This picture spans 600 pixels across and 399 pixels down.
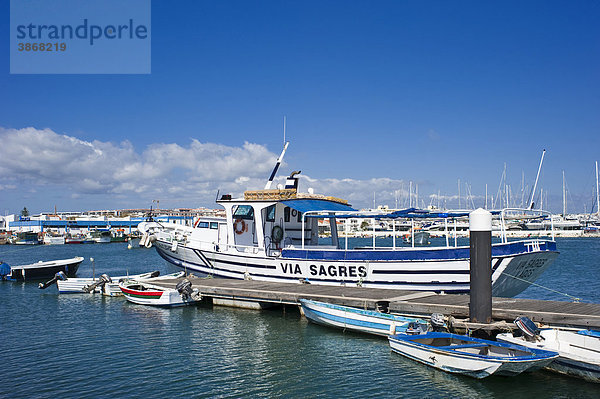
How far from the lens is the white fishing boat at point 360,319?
15141mm

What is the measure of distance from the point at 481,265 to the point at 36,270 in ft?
106

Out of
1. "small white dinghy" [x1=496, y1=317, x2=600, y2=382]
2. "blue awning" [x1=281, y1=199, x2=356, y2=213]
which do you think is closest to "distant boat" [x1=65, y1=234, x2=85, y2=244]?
"blue awning" [x1=281, y1=199, x2=356, y2=213]

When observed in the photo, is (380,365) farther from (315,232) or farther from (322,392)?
(315,232)

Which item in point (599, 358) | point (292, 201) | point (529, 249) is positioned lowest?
point (599, 358)

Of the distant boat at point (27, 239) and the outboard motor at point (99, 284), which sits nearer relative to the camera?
the outboard motor at point (99, 284)

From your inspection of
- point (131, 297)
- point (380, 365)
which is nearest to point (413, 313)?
point (380, 365)

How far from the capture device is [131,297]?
23516 mm

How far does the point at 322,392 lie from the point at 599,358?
22.2ft

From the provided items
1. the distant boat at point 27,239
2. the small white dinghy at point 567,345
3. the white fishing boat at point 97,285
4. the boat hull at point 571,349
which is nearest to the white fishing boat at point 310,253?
the white fishing boat at point 97,285

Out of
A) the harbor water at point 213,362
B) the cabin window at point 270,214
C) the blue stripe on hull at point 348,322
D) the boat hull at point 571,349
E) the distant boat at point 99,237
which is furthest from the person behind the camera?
the distant boat at point 99,237

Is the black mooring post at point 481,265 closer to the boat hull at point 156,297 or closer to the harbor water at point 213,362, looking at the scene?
the harbor water at point 213,362

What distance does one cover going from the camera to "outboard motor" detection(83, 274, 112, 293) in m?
26.4

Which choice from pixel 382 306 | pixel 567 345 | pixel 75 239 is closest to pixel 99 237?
pixel 75 239

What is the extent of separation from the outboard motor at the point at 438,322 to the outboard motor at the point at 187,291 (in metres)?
11.3
